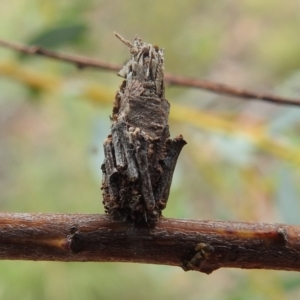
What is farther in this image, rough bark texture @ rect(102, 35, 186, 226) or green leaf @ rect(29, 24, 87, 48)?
green leaf @ rect(29, 24, 87, 48)

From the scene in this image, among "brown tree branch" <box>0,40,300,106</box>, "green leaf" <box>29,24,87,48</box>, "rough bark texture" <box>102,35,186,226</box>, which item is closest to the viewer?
"rough bark texture" <box>102,35,186,226</box>

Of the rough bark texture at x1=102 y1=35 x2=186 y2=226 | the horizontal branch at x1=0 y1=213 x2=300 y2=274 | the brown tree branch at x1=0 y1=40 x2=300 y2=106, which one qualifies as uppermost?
the brown tree branch at x1=0 y1=40 x2=300 y2=106

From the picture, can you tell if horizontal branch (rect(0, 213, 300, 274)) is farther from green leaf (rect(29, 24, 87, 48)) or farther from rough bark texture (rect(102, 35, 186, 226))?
green leaf (rect(29, 24, 87, 48))

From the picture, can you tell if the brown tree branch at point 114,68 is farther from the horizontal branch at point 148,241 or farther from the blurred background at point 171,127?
the horizontal branch at point 148,241

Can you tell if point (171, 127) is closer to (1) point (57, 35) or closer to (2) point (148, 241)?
(1) point (57, 35)

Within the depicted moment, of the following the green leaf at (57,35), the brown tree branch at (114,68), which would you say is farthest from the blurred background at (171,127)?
the brown tree branch at (114,68)

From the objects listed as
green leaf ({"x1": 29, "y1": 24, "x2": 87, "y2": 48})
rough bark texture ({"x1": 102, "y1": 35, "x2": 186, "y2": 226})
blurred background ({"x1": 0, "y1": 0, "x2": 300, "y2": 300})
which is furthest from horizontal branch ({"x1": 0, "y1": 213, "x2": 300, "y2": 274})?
green leaf ({"x1": 29, "y1": 24, "x2": 87, "y2": 48})

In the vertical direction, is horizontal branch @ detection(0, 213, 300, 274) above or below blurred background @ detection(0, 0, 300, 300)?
below
